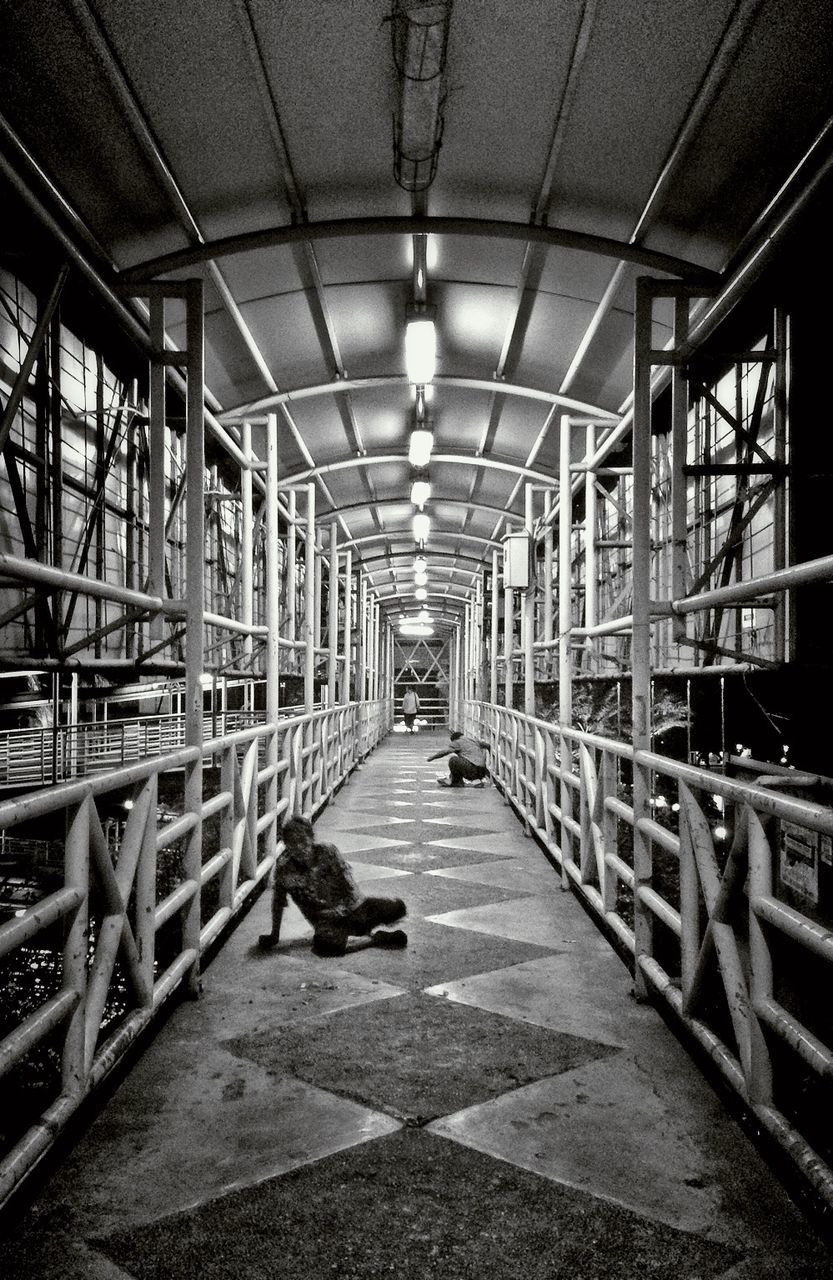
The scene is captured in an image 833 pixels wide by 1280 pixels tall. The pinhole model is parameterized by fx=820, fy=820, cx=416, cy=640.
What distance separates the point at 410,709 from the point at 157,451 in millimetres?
30024

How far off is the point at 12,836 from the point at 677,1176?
234 inches

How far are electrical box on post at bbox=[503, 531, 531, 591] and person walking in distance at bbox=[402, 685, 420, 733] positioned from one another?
2331cm

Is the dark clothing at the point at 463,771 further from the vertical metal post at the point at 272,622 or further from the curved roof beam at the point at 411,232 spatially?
the curved roof beam at the point at 411,232

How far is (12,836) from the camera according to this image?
6.65 m

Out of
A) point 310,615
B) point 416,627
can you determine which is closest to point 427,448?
point 310,615

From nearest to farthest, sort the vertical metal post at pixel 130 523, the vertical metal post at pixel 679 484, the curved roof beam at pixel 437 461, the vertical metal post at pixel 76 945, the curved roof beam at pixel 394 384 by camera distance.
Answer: the vertical metal post at pixel 76 945 → the vertical metal post at pixel 679 484 → the curved roof beam at pixel 394 384 → the vertical metal post at pixel 130 523 → the curved roof beam at pixel 437 461

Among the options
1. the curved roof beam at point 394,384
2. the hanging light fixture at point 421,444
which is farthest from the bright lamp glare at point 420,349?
the hanging light fixture at point 421,444

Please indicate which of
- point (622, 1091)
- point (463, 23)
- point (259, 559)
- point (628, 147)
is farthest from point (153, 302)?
point (259, 559)

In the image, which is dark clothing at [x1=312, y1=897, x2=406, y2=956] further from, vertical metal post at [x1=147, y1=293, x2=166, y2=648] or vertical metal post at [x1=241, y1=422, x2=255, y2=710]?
vertical metal post at [x1=241, y1=422, x2=255, y2=710]

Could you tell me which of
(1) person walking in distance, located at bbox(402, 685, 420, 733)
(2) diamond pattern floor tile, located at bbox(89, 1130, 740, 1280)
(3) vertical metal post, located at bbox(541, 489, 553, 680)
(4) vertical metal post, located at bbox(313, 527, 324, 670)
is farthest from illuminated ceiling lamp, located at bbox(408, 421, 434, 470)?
(1) person walking in distance, located at bbox(402, 685, 420, 733)

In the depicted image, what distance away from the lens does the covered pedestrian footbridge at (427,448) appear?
2357 millimetres

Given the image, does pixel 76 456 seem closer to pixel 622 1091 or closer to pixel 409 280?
pixel 409 280

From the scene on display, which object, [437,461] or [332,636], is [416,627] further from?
[437,461]

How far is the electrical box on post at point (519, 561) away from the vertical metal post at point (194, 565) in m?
5.48
